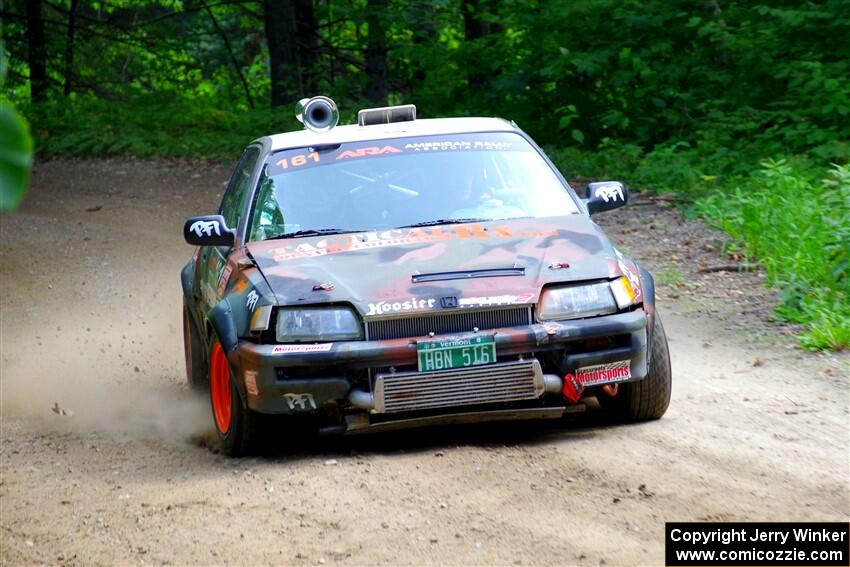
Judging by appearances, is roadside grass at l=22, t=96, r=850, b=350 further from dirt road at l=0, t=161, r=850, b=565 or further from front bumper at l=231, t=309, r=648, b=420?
front bumper at l=231, t=309, r=648, b=420

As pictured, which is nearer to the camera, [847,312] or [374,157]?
[374,157]

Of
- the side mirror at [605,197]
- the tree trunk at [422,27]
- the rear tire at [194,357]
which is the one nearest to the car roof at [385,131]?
the side mirror at [605,197]

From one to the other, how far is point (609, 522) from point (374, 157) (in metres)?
2.94

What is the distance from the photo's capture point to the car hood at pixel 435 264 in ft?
17.1

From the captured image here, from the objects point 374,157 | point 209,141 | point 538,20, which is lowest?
point 209,141

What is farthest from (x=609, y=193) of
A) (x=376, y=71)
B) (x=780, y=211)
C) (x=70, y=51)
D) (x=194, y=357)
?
(x=70, y=51)

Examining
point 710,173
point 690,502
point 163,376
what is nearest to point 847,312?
point 690,502

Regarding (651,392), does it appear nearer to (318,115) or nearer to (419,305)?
(419,305)

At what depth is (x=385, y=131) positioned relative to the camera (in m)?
6.84

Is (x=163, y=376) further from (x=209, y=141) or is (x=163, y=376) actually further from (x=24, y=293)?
(x=209, y=141)

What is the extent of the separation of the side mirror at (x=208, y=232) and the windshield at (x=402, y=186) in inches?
5.1

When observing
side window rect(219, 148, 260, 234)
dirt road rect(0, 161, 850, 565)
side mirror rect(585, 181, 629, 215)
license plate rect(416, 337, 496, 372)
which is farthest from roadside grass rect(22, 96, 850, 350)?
side window rect(219, 148, 260, 234)

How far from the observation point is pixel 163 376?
8.80 meters

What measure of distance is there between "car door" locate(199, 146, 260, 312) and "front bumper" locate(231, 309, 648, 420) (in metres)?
0.94
